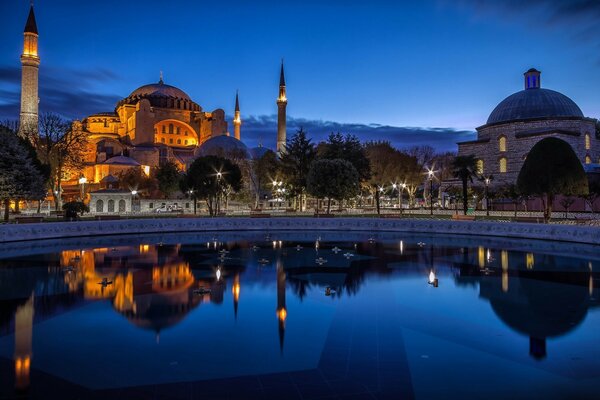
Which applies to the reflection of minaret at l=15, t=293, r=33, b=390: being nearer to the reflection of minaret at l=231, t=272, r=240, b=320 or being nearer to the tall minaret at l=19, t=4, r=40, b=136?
the reflection of minaret at l=231, t=272, r=240, b=320

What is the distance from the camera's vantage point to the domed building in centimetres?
4734

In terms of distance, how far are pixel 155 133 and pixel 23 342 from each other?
7598 cm

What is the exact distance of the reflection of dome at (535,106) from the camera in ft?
160

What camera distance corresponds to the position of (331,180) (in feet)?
106

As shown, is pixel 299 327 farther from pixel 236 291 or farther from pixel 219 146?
pixel 219 146

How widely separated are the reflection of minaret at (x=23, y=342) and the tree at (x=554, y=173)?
24.3 metres

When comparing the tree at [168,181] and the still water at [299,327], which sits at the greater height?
the tree at [168,181]

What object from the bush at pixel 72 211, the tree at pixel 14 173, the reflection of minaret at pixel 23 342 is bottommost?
the reflection of minaret at pixel 23 342

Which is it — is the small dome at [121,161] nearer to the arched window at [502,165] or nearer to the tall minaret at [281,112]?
the tall minaret at [281,112]

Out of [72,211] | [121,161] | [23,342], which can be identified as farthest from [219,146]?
[23,342]

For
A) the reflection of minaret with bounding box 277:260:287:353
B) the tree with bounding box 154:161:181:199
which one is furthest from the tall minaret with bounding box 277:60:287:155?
the reflection of minaret with bounding box 277:260:287:353

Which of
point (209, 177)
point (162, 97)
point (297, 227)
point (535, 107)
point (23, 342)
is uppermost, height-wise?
point (162, 97)

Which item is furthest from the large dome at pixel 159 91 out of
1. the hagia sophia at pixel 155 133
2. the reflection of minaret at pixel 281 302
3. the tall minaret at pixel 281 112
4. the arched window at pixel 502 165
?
the reflection of minaret at pixel 281 302

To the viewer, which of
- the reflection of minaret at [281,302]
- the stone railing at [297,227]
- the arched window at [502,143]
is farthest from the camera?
the arched window at [502,143]
